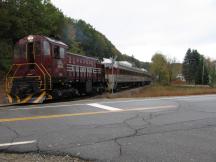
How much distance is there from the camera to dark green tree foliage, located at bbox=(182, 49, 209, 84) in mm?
101500

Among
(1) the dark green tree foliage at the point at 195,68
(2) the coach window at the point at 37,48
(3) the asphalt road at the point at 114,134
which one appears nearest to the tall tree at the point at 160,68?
(1) the dark green tree foliage at the point at 195,68

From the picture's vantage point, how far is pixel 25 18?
31703 millimetres

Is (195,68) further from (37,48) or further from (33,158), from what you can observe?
(33,158)

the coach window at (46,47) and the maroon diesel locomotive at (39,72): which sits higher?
the coach window at (46,47)

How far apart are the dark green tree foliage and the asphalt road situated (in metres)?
92.2

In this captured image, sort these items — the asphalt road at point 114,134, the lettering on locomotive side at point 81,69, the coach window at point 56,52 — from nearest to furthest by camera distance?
the asphalt road at point 114,134 < the coach window at point 56,52 < the lettering on locomotive side at point 81,69

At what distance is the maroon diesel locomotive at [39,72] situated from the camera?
16.2m

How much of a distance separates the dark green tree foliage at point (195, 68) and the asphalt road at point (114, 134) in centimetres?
9219

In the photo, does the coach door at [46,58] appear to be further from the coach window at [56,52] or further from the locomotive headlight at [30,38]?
the locomotive headlight at [30,38]

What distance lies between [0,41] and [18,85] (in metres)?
14.5

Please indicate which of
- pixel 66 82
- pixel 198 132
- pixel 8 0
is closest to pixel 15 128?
pixel 198 132

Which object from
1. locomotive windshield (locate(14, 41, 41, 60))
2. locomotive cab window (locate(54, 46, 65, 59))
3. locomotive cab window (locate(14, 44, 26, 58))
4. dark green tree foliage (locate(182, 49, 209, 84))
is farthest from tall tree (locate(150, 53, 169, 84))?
locomotive windshield (locate(14, 41, 41, 60))

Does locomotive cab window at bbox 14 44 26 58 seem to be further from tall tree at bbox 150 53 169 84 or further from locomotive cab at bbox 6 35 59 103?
tall tree at bbox 150 53 169 84

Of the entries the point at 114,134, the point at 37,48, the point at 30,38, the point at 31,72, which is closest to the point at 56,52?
the point at 37,48
